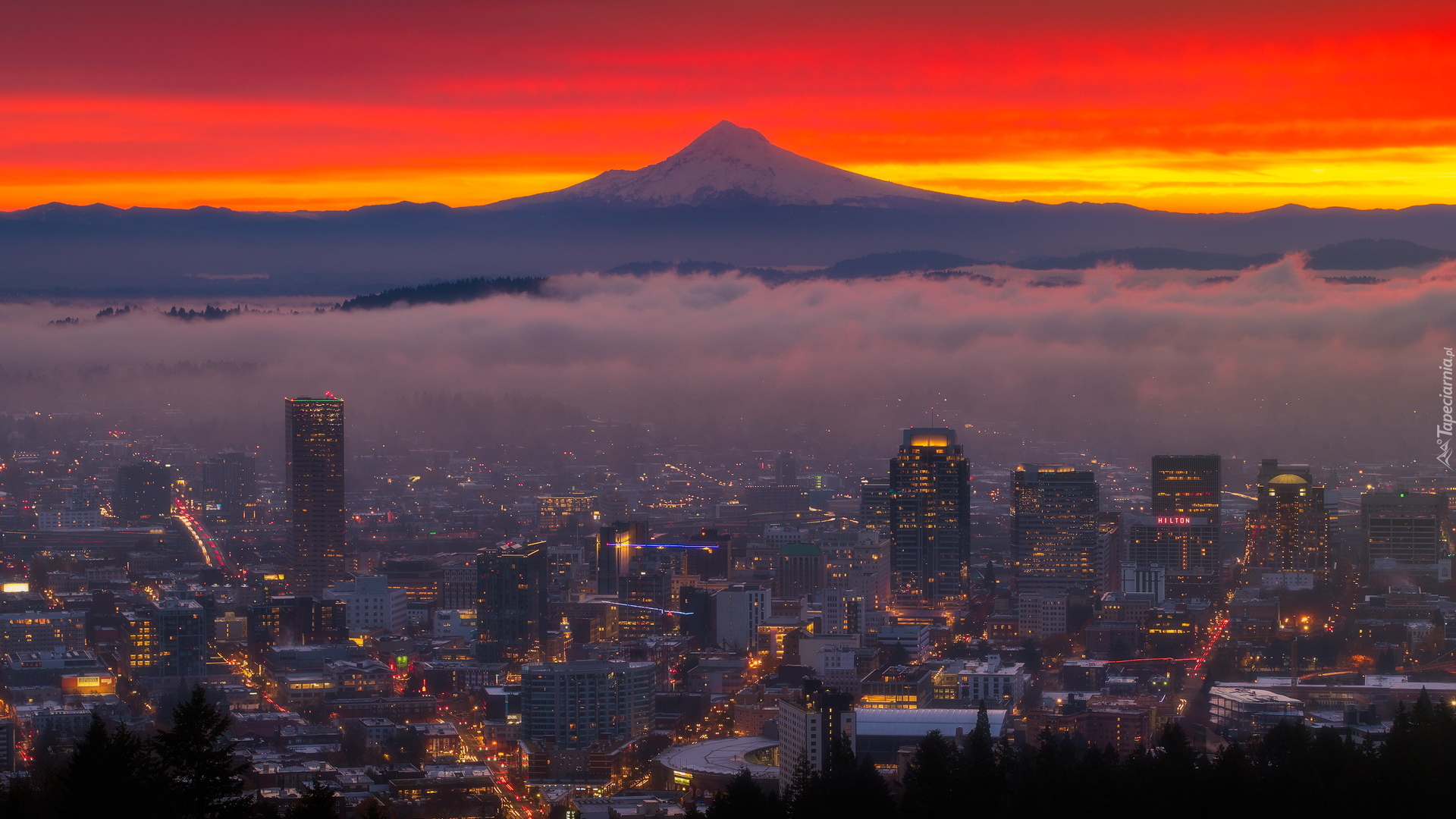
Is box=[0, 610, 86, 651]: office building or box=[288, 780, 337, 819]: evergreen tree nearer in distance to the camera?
box=[288, 780, 337, 819]: evergreen tree

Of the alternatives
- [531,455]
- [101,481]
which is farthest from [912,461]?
[101,481]

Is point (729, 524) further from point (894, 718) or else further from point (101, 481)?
point (894, 718)

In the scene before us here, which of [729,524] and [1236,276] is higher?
[1236,276]

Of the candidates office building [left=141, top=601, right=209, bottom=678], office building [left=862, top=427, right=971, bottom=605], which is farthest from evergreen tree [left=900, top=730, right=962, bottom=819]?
office building [left=862, top=427, right=971, bottom=605]

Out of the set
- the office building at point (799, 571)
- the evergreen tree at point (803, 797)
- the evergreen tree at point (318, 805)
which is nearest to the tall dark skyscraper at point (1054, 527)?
the office building at point (799, 571)

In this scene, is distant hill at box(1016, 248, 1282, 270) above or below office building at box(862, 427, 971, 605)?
above

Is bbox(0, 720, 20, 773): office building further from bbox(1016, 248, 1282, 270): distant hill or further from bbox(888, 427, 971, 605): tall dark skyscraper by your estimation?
bbox(1016, 248, 1282, 270): distant hill
